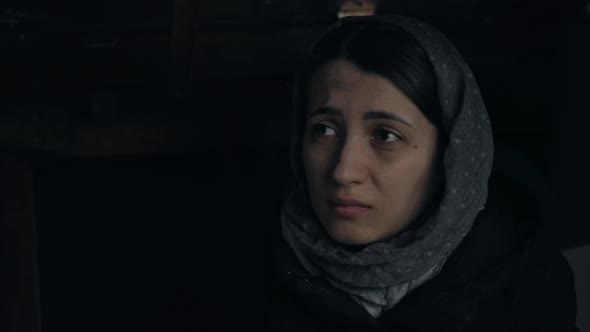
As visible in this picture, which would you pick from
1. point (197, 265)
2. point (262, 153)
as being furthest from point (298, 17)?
point (197, 265)

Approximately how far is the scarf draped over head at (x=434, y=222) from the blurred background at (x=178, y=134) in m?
0.17

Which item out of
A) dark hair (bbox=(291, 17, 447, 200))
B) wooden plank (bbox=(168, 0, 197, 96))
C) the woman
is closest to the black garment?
the woman

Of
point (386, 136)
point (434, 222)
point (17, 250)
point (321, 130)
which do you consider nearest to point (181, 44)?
point (321, 130)

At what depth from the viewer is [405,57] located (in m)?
1.40

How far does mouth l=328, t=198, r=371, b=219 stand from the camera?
4.58 feet

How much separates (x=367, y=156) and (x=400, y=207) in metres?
0.11

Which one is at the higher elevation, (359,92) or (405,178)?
(359,92)

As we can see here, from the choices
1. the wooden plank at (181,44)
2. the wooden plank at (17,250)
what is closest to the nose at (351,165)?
the wooden plank at (181,44)

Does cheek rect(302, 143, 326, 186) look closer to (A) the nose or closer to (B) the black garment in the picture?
(A) the nose

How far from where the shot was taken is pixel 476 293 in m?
1.43

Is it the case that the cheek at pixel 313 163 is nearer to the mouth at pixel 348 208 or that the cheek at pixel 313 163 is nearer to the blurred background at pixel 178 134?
the mouth at pixel 348 208

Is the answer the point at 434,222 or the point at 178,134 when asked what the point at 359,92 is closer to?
the point at 434,222

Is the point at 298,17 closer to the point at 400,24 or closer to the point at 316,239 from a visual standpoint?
the point at 400,24

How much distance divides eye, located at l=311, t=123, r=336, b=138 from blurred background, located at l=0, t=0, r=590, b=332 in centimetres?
27
